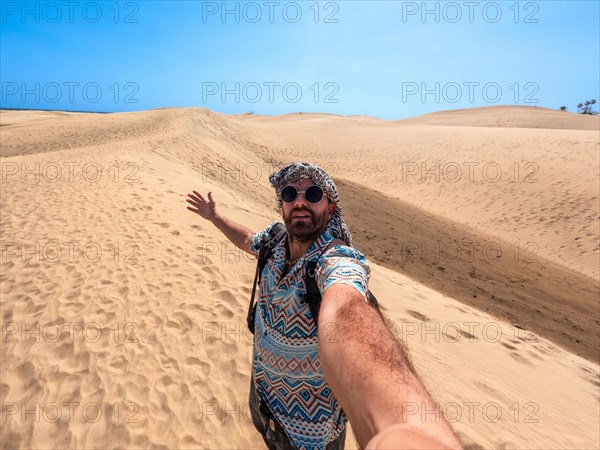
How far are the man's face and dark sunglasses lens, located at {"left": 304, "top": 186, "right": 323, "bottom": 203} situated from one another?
0.07 ft

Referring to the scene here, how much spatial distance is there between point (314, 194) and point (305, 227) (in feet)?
0.74

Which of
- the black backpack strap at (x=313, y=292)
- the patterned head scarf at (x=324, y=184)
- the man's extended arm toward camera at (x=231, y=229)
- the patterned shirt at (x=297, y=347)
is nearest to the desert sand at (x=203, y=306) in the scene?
the patterned shirt at (x=297, y=347)

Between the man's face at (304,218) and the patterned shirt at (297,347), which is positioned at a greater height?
the man's face at (304,218)

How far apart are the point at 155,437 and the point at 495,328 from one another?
241 inches

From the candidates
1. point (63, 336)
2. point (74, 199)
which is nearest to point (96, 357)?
point (63, 336)

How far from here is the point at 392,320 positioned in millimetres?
5113

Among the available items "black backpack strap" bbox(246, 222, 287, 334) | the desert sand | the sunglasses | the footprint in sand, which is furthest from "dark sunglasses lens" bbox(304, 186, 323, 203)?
the footprint in sand

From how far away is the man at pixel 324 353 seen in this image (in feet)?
2.80

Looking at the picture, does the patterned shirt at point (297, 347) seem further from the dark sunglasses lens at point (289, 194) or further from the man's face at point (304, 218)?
Result: the dark sunglasses lens at point (289, 194)

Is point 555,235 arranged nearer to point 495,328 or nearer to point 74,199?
point 495,328

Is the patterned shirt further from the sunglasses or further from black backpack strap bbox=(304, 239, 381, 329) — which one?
the sunglasses

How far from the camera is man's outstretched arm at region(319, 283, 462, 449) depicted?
2.50 feet

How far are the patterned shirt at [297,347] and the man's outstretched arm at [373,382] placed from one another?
0.83 feet

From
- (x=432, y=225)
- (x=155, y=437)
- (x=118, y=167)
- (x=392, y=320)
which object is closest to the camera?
(x=155, y=437)
